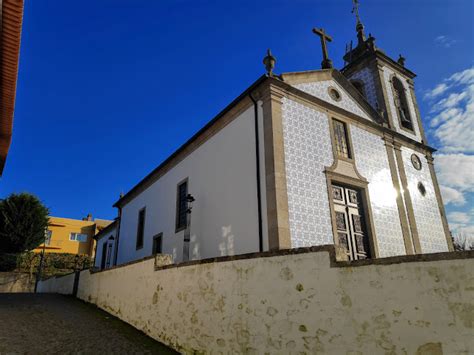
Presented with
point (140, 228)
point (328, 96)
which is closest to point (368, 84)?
point (328, 96)

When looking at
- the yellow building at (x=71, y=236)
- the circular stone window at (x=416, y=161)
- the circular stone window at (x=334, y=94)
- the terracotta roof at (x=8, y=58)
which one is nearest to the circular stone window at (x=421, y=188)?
the circular stone window at (x=416, y=161)

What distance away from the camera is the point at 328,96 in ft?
35.9

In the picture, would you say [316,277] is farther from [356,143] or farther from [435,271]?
[356,143]

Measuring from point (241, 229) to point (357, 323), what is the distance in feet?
18.4

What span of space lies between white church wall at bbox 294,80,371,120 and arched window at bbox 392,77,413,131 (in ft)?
9.07

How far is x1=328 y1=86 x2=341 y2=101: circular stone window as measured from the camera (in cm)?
1111

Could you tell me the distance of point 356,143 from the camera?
10.8 meters

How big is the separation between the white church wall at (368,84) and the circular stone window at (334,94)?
3.23m

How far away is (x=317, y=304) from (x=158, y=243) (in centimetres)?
1104

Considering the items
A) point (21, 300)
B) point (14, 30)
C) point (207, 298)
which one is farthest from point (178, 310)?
point (21, 300)

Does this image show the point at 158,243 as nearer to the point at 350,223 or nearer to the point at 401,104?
the point at 350,223

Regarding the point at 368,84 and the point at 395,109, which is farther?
the point at 368,84

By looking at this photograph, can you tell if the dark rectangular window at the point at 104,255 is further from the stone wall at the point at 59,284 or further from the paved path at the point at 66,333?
the paved path at the point at 66,333

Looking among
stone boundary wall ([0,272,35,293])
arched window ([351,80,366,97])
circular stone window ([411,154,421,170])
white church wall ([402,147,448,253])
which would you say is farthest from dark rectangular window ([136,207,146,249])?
circular stone window ([411,154,421,170])
